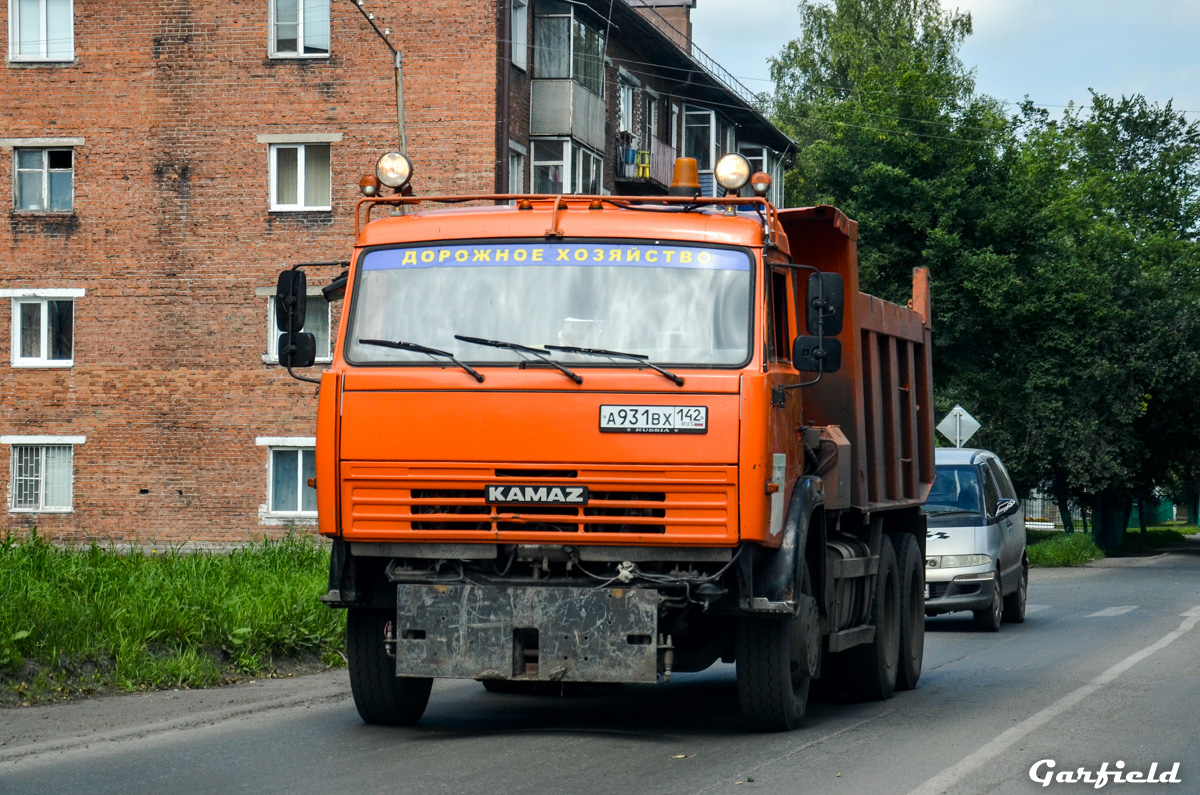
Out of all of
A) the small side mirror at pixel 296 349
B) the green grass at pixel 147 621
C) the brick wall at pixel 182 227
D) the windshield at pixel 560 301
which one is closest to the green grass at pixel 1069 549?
the brick wall at pixel 182 227

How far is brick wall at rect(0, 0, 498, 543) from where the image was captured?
31.8 meters

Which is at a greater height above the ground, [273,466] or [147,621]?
[273,466]

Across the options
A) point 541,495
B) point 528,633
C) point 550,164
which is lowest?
point 528,633

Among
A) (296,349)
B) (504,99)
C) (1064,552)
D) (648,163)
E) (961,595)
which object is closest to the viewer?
(296,349)

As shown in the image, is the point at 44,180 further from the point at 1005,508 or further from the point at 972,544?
the point at 1005,508

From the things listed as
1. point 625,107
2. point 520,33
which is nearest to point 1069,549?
point 625,107

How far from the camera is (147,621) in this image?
11.6m

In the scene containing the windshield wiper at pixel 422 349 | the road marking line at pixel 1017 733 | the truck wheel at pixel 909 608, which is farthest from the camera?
the truck wheel at pixel 909 608

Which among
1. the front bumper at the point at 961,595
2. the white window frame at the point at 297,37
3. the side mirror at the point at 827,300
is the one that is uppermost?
the white window frame at the point at 297,37

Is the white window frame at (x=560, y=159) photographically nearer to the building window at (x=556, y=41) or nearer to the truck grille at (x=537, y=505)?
the building window at (x=556, y=41)

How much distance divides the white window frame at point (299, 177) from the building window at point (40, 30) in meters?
4.57

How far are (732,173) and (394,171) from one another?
75.0 inches

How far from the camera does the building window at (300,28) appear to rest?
31953 mm

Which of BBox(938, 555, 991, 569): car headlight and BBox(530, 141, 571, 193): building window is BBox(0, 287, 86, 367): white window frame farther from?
BBox(938, 555, 991, 569): car headlight
